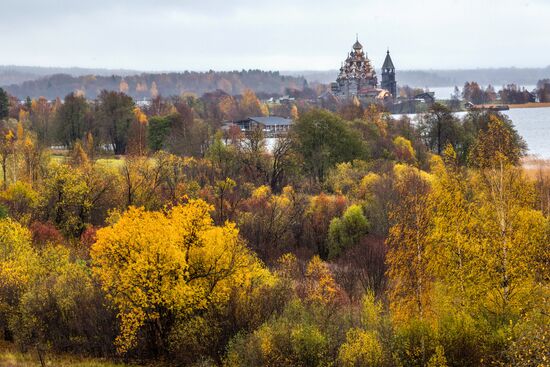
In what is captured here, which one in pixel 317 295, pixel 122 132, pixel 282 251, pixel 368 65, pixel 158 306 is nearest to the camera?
pixel 158 306

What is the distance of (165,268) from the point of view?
24.2 m

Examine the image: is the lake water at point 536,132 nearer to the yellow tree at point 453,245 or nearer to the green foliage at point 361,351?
the yellow tree at point 453,245

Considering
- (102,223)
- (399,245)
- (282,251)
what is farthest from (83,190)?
(399,245)

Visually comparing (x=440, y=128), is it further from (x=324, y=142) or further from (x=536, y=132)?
(x=536, y=132)

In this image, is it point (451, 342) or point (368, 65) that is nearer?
point (451, 342)

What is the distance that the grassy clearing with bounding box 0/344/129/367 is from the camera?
24.2 m

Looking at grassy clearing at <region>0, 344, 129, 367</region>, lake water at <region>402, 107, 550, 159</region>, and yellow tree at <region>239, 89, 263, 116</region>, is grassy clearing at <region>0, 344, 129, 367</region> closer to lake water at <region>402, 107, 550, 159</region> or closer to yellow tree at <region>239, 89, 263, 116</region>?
lake water at <region>402, 107, 550, 159</region>

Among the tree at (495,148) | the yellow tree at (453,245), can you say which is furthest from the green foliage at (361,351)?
the tree at (495,148)

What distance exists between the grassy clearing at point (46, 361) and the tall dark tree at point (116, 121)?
56.5m

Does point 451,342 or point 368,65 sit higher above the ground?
point 368,65

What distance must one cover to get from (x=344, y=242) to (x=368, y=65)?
133m

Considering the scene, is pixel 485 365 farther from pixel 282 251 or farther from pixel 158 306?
pixel 282 251

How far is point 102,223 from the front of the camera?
146ft

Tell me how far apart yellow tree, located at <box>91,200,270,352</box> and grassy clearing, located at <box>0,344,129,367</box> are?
1.08 meters
